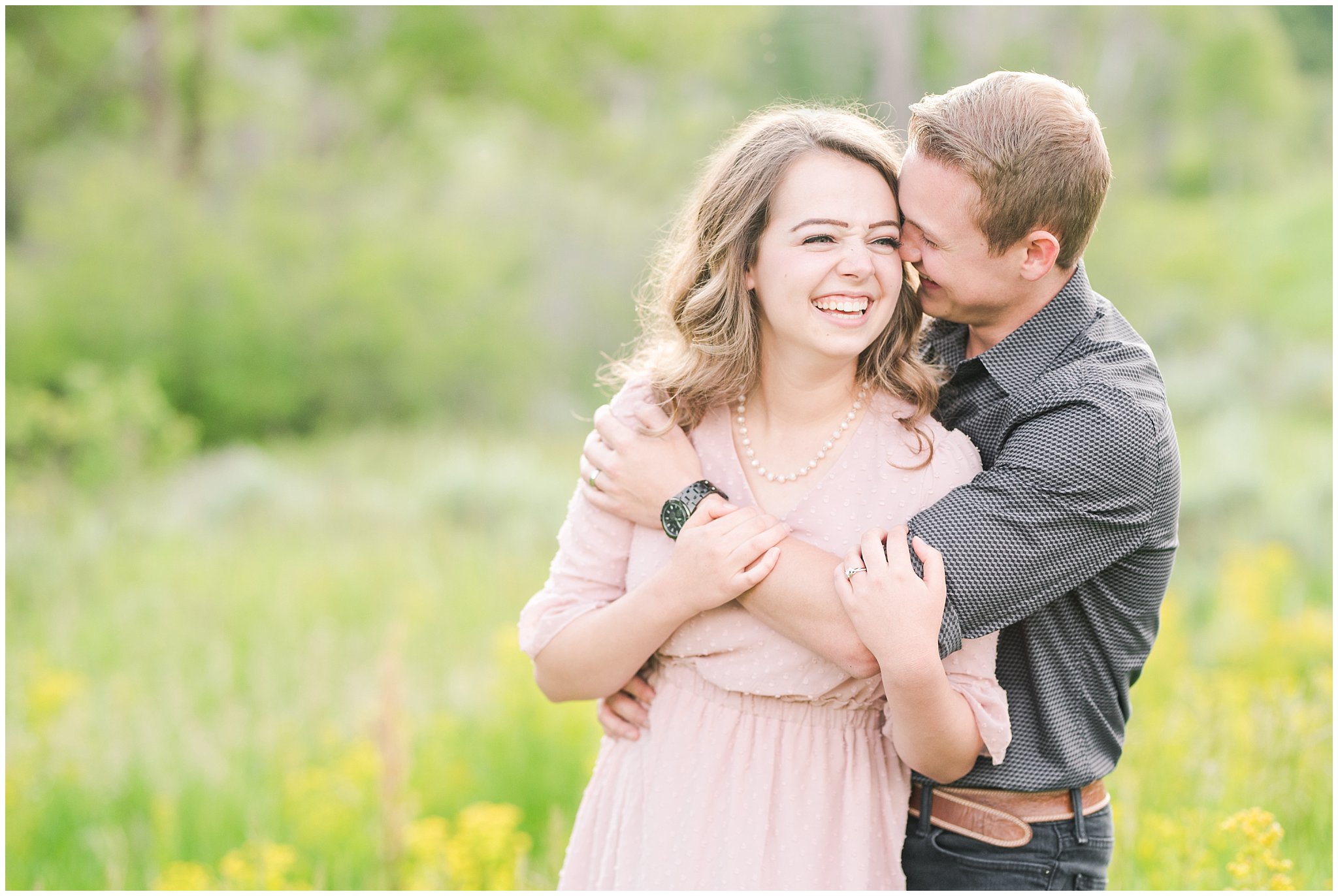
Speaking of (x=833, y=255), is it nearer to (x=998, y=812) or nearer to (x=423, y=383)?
(x=998, y=812)

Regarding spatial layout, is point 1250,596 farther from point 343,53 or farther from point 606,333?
point 343,53

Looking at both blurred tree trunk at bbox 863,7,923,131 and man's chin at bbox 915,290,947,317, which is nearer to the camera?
man's chin at bbox 915,290,947,317

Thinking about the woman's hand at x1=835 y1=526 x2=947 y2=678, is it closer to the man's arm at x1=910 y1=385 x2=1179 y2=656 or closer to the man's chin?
the man's arm at x1=910 y1=385 x2=1179 y2=656

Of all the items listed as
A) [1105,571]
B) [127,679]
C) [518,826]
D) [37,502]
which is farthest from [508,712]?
[37,502]

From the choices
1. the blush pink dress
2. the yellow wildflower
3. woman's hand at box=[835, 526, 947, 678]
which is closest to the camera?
woman's hand at box=[835, 526, 947, 678]

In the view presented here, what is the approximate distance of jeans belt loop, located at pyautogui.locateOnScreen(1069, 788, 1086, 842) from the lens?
6.33 feet

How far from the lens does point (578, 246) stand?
11930 millimetres

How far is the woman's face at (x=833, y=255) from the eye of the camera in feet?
6.12

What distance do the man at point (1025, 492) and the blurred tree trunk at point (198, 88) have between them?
40.2ft

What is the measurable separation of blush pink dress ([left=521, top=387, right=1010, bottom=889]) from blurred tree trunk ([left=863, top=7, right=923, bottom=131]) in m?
10.9

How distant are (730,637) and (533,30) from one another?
44.4ft

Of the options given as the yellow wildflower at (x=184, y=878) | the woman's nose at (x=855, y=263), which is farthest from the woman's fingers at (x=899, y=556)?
the yellow wildflower at (x=184, y=878)

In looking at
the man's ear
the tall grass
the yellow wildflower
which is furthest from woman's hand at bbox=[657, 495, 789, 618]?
the yellow wildflower

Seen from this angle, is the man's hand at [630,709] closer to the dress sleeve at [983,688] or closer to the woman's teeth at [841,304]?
the dress sleeve at [983,688]
